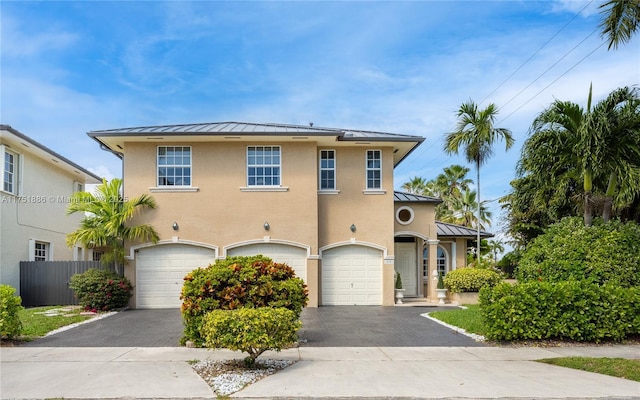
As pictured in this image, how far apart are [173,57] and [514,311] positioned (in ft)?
38.3

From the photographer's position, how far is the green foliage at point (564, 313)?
36.4 ft

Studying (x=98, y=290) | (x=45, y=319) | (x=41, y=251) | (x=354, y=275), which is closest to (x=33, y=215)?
(x=41, y=251)

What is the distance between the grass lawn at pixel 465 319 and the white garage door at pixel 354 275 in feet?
11.6

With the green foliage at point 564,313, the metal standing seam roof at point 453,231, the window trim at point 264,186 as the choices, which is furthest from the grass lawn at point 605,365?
the metal standing seam roof at point 453,231

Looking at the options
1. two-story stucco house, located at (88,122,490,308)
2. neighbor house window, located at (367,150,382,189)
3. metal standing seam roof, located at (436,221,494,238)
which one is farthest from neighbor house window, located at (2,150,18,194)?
metal standing seam roof, located at (436,221,494,238)

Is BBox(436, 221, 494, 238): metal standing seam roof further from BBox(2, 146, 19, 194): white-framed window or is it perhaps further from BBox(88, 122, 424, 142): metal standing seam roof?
BBox(2, 146, 19, 194): white-framed window

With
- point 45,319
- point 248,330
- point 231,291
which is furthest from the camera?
point 45,319

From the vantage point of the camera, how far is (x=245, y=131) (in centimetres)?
1823

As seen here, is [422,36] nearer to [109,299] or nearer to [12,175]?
[109,299]

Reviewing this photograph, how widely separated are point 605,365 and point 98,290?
14586 mm

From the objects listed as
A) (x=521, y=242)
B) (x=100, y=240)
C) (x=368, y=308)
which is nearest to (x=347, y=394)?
(x=368, y=308)

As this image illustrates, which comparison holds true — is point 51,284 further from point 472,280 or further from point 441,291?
point 472,280

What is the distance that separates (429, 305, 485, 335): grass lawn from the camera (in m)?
12.7

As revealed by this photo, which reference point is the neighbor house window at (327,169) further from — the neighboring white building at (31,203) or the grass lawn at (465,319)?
the neighboring white building at (31,203)
